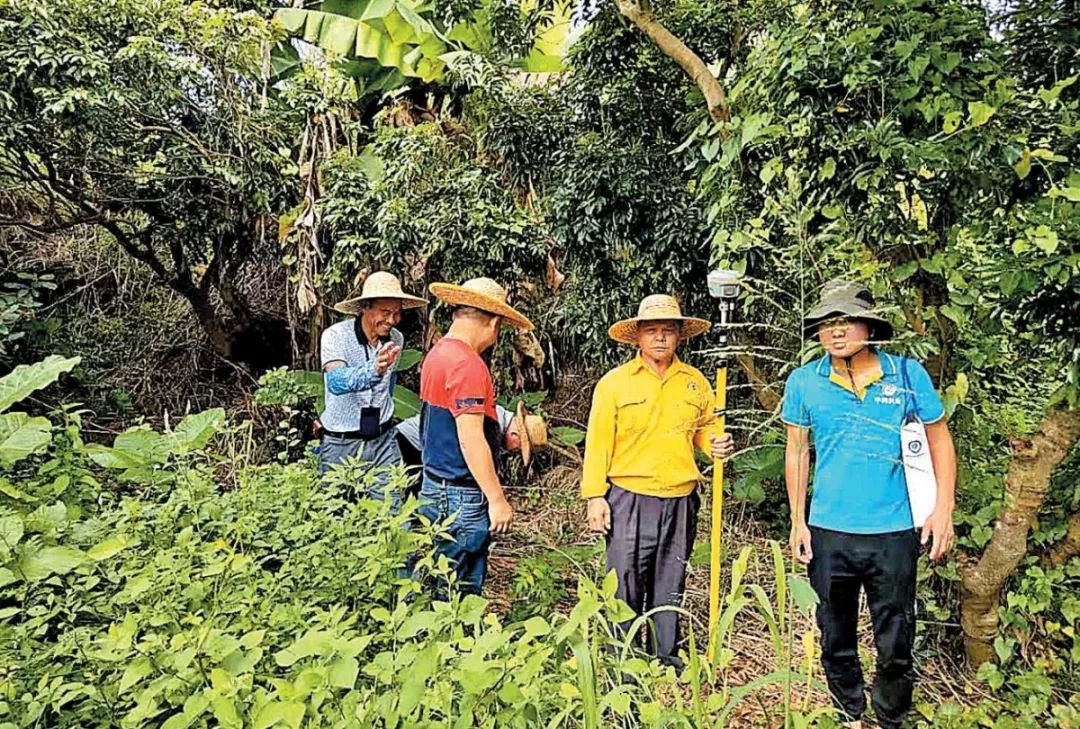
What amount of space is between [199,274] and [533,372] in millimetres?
3115

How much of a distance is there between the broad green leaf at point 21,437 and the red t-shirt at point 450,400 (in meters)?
1.38

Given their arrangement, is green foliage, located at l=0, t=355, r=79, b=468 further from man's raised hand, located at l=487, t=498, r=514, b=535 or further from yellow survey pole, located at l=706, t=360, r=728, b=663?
yellow survey pole, located at l=706, t=360, r=728, b=663

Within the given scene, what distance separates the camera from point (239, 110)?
5.24 m

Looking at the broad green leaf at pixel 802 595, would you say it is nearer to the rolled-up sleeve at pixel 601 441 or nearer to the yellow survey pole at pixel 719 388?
the yellow survey pole at pixel 719 388

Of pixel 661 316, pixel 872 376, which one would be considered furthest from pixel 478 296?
pixel 872 376

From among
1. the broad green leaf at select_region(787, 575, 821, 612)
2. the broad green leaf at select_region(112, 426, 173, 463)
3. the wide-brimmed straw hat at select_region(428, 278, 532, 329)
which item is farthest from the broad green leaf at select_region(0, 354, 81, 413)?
the broad green leaf at select_region(787, 575, 821, 612)

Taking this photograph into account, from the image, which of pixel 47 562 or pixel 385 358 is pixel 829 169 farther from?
pixel 47 562

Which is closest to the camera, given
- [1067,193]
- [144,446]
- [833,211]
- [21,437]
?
[21,437]

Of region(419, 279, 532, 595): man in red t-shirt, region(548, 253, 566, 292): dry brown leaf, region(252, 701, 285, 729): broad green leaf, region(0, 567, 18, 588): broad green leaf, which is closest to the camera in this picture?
region(252, 701, 285, 729): broad green leaf

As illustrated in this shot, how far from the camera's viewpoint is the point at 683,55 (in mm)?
3484

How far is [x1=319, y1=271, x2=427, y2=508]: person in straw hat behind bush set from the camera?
344cm

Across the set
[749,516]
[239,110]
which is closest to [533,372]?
[749,516]

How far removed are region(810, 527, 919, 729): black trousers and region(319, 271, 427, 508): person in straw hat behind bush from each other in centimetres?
186

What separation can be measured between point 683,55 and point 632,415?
5.68 feet
